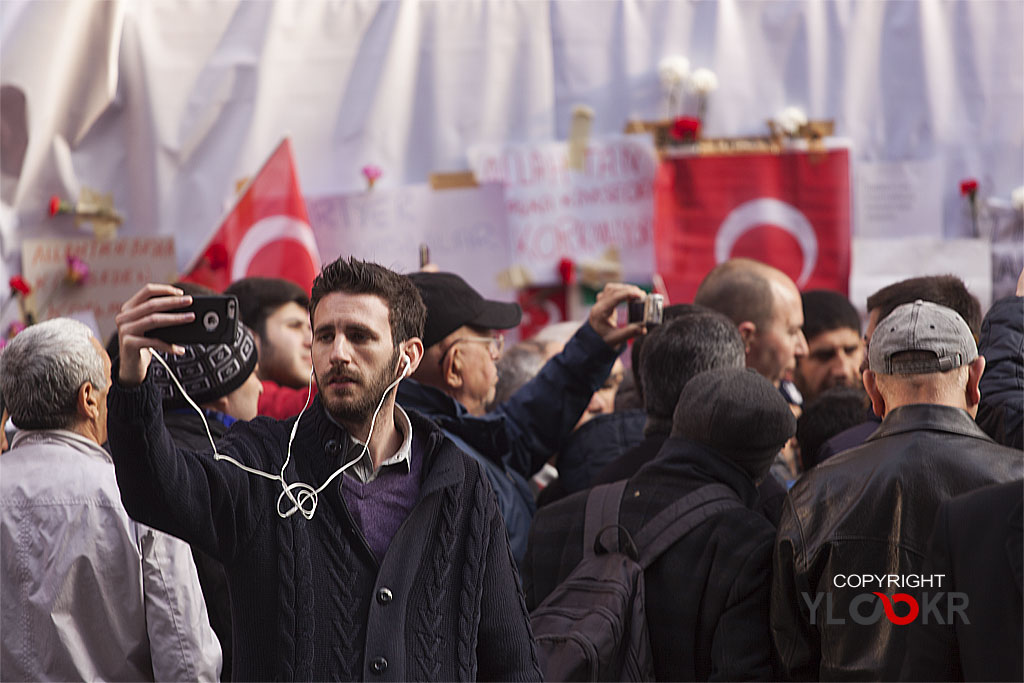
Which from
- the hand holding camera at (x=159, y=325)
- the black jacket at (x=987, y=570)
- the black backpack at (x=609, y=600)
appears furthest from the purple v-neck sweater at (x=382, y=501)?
the black jacket at (x=987, y=570)

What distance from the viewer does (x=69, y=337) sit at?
275 cm

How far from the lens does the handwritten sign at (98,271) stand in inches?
247

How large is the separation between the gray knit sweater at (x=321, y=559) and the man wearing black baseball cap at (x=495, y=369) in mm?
1062

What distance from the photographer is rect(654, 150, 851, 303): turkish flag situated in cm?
602

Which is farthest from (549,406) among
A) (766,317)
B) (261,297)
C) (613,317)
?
(261,297)

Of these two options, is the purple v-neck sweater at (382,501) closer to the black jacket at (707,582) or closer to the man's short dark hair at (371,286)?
the man's short dark hair at (371,286)

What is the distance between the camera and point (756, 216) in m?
6.09

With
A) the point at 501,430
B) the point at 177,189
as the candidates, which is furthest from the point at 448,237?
the point at 501,430

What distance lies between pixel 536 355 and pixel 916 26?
2.86 m

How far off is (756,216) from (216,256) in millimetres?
2799

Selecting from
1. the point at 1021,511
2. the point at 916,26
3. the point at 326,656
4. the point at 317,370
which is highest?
the point at 916,26

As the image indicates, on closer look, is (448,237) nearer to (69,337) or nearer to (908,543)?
(69,337)

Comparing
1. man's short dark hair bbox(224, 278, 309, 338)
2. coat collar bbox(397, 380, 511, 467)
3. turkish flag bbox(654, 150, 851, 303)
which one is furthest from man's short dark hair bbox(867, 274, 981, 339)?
turkish flag bbox(654, 150, 851, 303)

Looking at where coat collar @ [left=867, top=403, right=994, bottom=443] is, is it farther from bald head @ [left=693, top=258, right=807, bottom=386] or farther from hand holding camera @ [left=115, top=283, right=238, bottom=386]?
bald head @ [left=693, top=258, right=807, bottom=386]
